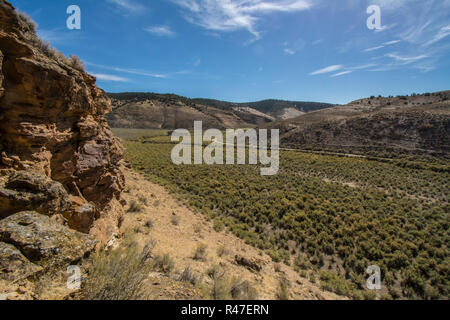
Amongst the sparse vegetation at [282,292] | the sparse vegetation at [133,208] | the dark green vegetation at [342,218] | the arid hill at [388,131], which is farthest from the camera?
the arid hill at [388,131]

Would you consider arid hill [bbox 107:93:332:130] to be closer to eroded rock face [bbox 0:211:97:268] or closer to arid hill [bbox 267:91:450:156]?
arid hill [bbox 267:91:450:156]

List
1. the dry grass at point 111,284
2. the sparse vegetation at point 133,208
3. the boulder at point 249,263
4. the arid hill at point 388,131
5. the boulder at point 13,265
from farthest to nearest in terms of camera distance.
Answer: the arid hill at point 388,131
the sparse vegetation at point 133,208
the boulder at point 249,263
the dry grass at point 111,284
the boulder at point 13,265

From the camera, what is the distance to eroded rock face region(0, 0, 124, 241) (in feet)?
12.3

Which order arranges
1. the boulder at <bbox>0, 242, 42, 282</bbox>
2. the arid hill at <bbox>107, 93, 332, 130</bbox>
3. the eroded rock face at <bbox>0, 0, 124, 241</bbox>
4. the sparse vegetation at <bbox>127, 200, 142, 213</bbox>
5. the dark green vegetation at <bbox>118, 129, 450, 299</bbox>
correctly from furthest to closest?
the arid hill at <bbox>107, 93, 332, 130</bbox>, the sparse vegetation at <bbox>127, 200, 142, 213</bbox>, the dark green vegetation at <bbox>118, 129, 450, 299</bbox>, the eroded rock face at <bbox>0, 0, 124, 241</bbox>, the boulder at <bbox>0, 242, 42, 282</bbox>

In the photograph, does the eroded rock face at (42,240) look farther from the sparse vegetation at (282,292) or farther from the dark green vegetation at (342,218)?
the dark green vegetation at (342,218)

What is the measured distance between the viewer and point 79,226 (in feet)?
15.8

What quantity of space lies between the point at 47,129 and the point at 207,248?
20.8 feet

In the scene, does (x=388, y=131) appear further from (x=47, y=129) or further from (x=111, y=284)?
(x=47, y=129)

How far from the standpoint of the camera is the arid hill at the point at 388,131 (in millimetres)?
31958

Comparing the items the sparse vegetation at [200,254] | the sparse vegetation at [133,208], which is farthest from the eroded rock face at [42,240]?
the sparse vegetation at [133,208]

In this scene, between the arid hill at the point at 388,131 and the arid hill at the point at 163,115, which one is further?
the arid hill at the point at 163,115

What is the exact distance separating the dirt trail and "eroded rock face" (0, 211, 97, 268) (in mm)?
1807

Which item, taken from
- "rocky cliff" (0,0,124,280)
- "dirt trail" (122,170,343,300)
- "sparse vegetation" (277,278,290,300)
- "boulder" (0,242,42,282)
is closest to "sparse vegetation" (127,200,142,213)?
"dirt trail" (122,170,343,300)
